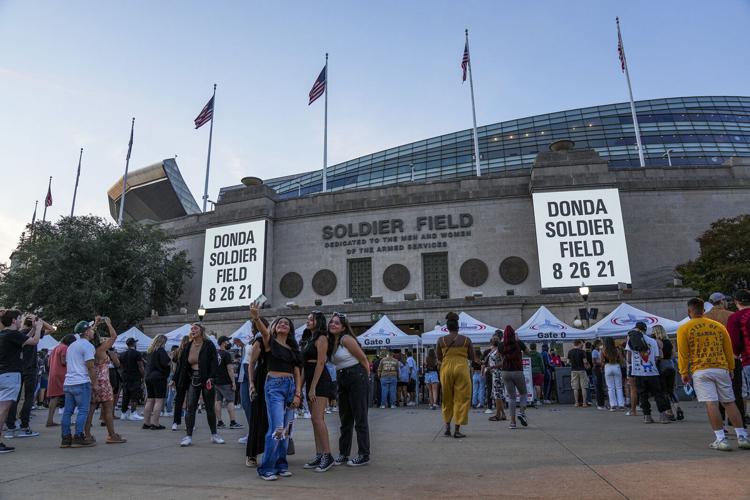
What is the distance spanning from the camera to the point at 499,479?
5078mm

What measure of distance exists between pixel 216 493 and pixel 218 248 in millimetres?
28208

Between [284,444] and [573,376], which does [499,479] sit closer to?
[284,444]

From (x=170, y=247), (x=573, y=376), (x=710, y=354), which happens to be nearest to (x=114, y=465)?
(x=710, y=354)

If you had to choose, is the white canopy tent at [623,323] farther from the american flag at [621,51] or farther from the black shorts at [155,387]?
the american flag at [621,51]

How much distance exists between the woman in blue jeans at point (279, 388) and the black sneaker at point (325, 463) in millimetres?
394

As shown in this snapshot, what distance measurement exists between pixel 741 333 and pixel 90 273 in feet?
106

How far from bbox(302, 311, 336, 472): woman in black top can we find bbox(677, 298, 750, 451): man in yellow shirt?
4.97m

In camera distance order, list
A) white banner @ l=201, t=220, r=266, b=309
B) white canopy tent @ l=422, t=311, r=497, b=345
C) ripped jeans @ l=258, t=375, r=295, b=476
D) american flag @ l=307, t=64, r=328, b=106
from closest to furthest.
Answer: ripped jeans @ l=258, t=375, r=295, b=476 < white canopy tent @ l=422, t=311, r=497, b=345 < white banner @ l=201, t=220, r=266, b=309 < american flag @ l=307, t=64, r=328, b=106

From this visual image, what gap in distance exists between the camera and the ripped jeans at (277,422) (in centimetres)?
545

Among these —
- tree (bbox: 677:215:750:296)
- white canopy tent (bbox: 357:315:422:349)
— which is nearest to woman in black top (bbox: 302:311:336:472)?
white canopy tent (bbox: 357:315:422:349)

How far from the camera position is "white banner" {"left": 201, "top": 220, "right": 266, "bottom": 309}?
99.0 feet

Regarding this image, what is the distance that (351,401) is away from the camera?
647cm

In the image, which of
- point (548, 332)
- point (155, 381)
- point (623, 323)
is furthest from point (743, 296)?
point (155, 381)

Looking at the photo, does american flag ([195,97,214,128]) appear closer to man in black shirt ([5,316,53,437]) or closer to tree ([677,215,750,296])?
man in black shirt ([5,316,53,437])
